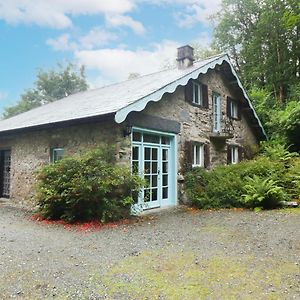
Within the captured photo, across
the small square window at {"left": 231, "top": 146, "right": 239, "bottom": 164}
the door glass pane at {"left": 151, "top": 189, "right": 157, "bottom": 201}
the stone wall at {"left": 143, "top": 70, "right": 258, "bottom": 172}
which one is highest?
the stone wall at {"left": 143, "top": 70, "right": 258, "bottom": 172}

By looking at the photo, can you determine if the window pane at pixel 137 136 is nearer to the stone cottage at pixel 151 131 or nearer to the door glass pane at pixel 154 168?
the stone cottage at pixel 151 131

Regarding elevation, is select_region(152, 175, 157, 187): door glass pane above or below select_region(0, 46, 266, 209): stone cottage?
below

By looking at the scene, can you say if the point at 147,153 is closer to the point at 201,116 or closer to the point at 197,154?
the point at 197,154

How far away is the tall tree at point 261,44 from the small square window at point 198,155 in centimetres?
1297

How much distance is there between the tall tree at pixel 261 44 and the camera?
23.5 m

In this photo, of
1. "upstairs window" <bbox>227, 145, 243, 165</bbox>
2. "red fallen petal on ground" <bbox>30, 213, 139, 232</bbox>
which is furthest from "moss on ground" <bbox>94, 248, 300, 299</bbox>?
"upstairs window" <bbox>227, 145, 243, 165</bbox>

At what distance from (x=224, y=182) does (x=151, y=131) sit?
296 cm

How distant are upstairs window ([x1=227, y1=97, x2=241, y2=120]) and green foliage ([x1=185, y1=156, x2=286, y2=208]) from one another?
12.3ft


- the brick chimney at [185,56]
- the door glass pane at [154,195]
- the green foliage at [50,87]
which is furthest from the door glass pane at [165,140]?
the green foliage at [50,87]

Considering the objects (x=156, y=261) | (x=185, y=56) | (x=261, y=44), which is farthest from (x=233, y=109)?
(x=261, y=44)

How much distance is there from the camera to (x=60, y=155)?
1020cm

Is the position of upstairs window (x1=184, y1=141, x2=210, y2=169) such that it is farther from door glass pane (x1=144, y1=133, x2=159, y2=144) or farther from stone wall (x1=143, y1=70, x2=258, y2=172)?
door glass pane (x1=144, y1=133, x2=159, y2=144)

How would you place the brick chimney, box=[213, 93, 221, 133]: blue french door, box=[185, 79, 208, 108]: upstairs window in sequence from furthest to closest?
1. box=[213, 93, 221, 133]: blue french door
2. the brick chimney
3. box=[185, 79, 208, 108]: upstairs window

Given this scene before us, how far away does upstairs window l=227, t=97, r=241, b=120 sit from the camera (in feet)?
46.5
